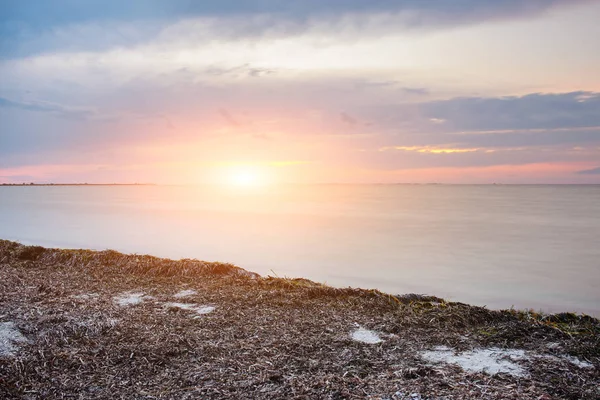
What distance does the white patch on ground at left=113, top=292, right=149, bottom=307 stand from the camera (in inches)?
308

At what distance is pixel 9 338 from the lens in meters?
6.18

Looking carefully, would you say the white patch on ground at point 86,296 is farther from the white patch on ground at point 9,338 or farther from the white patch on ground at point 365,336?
the white patch on ground at point 365,336

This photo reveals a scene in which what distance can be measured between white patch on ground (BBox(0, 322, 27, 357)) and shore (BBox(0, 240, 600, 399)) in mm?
23

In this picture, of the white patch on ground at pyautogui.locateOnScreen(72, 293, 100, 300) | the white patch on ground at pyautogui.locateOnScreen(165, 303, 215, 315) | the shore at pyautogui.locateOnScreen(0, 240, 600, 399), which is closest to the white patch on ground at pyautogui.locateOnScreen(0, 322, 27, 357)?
the shore at pyautogui.locateOnScreen(0, 240, 600, 399)

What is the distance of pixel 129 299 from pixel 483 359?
5772 mm

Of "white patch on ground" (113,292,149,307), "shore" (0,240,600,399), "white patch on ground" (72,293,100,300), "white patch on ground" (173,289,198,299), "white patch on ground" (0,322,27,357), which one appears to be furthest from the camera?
"white patch on ground" (173,289,198,299)

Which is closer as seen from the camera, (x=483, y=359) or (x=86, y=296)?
(x=483, y=359)

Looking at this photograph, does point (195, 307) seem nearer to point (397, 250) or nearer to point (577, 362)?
point (577, 362)

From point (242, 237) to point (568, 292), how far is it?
1714cm

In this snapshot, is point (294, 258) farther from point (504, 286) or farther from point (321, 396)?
point (321, 396)

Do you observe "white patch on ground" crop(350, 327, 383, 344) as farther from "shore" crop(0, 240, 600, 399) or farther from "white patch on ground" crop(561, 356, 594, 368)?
"white patch on ground" crop(561, 356, 594, 368)

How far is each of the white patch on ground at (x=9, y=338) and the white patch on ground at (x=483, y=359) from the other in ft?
16.9

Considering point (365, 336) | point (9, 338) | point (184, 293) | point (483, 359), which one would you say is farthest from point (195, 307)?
point (483, 359)

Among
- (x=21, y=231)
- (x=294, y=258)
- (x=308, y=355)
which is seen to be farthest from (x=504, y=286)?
(x=21, y=231)
